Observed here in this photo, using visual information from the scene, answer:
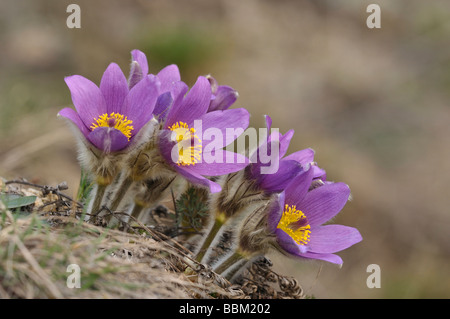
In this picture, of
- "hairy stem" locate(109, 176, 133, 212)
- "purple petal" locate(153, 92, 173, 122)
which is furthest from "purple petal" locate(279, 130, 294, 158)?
"hairy stem" locate(109, 176, 133, 212)

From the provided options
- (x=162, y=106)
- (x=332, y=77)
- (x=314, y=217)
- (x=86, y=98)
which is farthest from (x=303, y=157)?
(x=332, y=77)

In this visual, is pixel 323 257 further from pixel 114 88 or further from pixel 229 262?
pixel 114 88

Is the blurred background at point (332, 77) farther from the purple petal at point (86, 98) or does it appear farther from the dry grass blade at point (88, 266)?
the dry grass blade at point (88, 266)

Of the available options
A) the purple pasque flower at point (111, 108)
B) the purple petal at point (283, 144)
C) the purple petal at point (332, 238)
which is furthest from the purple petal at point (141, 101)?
the purple petal at point (332, 238)

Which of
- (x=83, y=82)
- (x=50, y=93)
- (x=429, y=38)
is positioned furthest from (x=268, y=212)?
(x=429, y=38)
